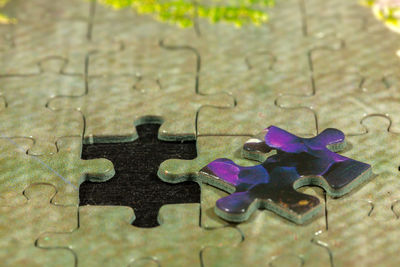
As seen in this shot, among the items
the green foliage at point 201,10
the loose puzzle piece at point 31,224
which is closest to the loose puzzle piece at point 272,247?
the loose puzzle piece at point 31,224

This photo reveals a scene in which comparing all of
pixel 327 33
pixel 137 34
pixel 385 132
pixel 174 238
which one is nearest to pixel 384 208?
pixel 385 132

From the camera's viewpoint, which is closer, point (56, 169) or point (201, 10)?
point (56, 169)

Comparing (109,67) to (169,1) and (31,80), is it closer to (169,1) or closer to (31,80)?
(31,80)

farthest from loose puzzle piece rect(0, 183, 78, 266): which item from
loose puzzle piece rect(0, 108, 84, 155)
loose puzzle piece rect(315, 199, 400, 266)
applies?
loose puzzle piece rect(315, 199, 400, 266)

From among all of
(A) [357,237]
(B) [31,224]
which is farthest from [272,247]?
(B) [31,224]

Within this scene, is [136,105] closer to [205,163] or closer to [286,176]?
[205,163]

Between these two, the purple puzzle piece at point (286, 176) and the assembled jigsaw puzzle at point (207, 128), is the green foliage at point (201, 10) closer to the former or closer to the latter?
the assembled jigsaw puzzle at point (207, 128)

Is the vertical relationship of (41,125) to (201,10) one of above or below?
below
